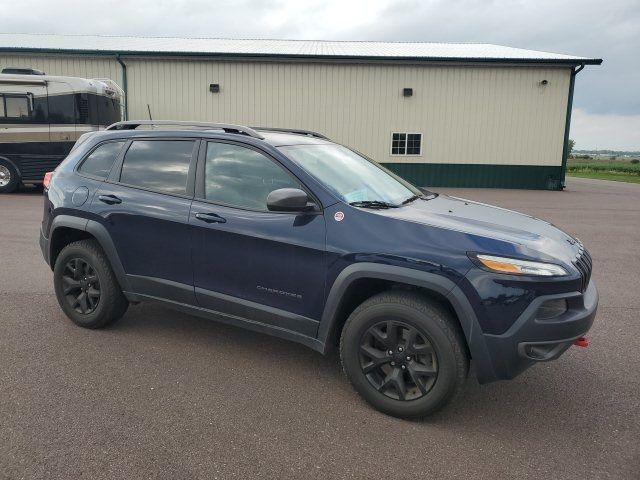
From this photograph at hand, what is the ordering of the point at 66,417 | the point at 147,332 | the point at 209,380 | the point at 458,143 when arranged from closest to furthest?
the point at 66,417, the point at 209,380, the point at 147,332, the point at 458,143

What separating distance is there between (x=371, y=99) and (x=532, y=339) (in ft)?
59.8

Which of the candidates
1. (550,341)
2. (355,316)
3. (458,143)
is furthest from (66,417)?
(458,143)

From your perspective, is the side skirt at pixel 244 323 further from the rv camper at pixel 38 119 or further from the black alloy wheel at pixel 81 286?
the rv camper at pixel 38 119

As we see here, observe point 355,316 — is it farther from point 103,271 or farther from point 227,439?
point 103,271

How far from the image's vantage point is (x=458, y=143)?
66.0 ft

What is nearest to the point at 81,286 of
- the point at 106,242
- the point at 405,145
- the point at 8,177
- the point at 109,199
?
the point at 106,242

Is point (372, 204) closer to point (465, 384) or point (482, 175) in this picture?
point (465, 384)

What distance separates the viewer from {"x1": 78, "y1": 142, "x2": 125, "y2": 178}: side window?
4.21 metres

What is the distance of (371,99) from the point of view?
65.4ft

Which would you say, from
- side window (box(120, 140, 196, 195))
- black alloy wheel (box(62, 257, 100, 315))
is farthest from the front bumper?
black alloy wheel (box(62, 257, 100, 315))

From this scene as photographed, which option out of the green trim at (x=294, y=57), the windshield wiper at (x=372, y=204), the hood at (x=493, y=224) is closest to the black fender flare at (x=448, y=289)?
the hood at (x=493, y=224)

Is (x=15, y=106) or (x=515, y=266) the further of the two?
(x=15, y=106)

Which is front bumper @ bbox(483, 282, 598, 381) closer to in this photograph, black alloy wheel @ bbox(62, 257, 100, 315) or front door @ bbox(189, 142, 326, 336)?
front door @ bbox(189, 142, 326, 336)

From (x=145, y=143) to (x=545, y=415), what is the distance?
11.5 feet
